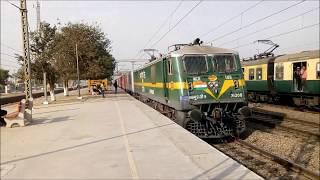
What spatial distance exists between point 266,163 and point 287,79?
46.2 ft

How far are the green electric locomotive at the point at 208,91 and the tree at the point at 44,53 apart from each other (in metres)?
24.1

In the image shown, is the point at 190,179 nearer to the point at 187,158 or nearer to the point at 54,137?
the point at 187,158

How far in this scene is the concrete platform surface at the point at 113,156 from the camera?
7.30 metres

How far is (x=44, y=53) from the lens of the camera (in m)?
38.6

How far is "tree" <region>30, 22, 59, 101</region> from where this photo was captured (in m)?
37.3

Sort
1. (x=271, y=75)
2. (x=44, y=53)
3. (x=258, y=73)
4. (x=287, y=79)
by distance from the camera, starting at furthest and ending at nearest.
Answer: (x=44, y=53) < (x=258, y=73) < (x=271, y=75) < (x=287, y=79)

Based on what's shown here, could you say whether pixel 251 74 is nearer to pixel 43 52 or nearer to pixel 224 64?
pixel 224 64

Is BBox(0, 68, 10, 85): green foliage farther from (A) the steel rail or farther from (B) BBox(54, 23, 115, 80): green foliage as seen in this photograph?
(A) the steel rail

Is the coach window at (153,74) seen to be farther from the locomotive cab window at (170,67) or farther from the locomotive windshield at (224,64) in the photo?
the locomotive windshield at (224,64)

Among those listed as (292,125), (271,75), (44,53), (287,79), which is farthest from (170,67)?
(44,53)

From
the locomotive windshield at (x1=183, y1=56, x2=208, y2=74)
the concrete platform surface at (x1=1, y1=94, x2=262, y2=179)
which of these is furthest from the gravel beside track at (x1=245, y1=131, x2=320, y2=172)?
the locomotive windshield at (x1=183, y1=56, x2=208, y2=74)

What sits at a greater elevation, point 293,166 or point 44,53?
point 44,53

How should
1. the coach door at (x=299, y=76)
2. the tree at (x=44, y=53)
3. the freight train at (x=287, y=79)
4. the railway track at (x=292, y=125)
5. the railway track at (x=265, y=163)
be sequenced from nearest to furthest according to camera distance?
the railway track at (x=265, y=163) → the railway track at (x=292, y=125) → the freight train at (x=287, y=79) → the coach door at (x=299, y=76) → the tree at (x=44, y=53)

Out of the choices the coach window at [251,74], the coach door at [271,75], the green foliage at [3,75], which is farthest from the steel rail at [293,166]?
the green foliage at [3,75]
